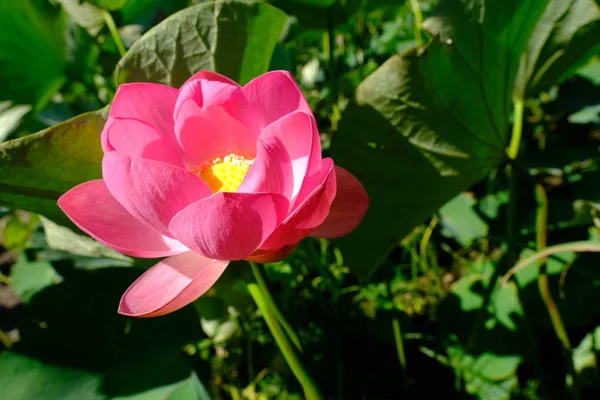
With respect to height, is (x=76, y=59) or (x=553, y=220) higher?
(x=76, y=59)

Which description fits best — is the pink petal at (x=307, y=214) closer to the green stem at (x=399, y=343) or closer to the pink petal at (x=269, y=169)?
the pink petal at (x=269, y=169)

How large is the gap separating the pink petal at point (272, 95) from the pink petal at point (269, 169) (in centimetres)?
6

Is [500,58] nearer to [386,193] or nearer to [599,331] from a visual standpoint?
[386,193]

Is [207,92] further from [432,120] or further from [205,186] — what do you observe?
[432,120]

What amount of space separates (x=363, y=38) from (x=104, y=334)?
792 mm

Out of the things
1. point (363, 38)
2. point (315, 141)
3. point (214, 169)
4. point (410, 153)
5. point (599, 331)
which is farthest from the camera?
point (363, 38)

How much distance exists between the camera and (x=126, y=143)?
42 cm

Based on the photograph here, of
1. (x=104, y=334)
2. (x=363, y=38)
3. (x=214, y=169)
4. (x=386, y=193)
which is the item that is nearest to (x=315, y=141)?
(x=214, y=169)

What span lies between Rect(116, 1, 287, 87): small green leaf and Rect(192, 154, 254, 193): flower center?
0.35 feet

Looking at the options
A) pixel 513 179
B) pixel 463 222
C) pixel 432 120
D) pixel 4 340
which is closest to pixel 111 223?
pixel 432 120

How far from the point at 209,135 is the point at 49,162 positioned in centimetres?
14

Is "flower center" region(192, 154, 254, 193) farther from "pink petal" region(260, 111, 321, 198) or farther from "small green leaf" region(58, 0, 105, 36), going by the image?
"small green leaf" region(58, 0, 105, 36)

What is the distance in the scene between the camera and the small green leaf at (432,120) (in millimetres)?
537

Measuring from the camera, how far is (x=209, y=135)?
1.57 ft
